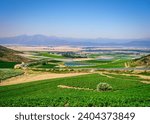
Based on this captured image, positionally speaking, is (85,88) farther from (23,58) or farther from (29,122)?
(23,58)

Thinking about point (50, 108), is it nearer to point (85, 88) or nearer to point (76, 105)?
point (76, 105)

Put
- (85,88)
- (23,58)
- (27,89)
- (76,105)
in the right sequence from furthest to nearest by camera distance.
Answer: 1. (23,58)
2. (85,88)
3. (27,89)
4. (76,105)

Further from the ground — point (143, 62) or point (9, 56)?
point (9, 56)

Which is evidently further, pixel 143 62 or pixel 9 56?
pixel 9 56

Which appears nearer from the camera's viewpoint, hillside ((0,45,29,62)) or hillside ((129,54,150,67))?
hillside ((129,54,150,67))

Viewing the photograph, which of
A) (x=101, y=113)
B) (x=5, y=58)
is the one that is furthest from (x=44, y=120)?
(x=5, y=58)

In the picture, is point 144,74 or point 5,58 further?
point 5,58

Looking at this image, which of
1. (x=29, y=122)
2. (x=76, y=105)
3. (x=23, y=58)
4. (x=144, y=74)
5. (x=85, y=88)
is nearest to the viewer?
(x=29, y=122)

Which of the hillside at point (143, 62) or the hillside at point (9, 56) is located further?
the hillside at point (9, 56)
